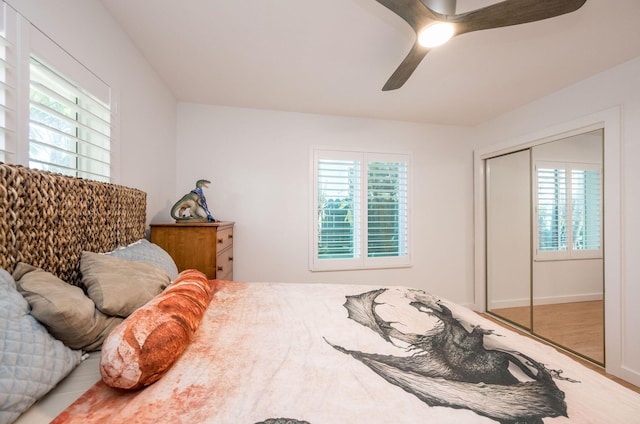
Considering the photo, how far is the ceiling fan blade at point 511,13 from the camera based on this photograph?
1.25 metres

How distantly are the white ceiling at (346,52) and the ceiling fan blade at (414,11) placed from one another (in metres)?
0.40

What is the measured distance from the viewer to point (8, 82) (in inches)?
43.1

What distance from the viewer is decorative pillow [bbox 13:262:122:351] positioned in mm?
770

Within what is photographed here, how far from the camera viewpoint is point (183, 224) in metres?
2.18

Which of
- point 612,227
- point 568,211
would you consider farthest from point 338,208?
point 612,227

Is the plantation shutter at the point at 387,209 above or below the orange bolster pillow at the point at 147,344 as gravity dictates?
above

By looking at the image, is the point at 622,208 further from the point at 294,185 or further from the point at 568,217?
the point at 294,185

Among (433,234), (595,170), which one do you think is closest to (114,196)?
(433,234)

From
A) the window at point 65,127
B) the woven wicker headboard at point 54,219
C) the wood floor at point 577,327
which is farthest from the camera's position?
the wood floor at point 577,327

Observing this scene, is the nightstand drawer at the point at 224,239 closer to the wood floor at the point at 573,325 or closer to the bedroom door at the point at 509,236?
the bedroom door at the point at 509,236

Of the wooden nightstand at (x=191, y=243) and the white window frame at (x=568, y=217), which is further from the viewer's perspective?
the white window frame at (x=568, y=217)

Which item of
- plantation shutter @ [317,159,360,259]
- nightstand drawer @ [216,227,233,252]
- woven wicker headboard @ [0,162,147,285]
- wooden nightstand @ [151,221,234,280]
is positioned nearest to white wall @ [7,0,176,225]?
wooden nightstand @ [151,221,234,280]

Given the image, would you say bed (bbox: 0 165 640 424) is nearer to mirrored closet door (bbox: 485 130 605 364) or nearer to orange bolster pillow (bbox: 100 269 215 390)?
orange bolster pillow (bbox: 100 269 215 390)

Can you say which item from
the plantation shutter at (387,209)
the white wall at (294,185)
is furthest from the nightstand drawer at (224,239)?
the plantation shutter at (387,209)
